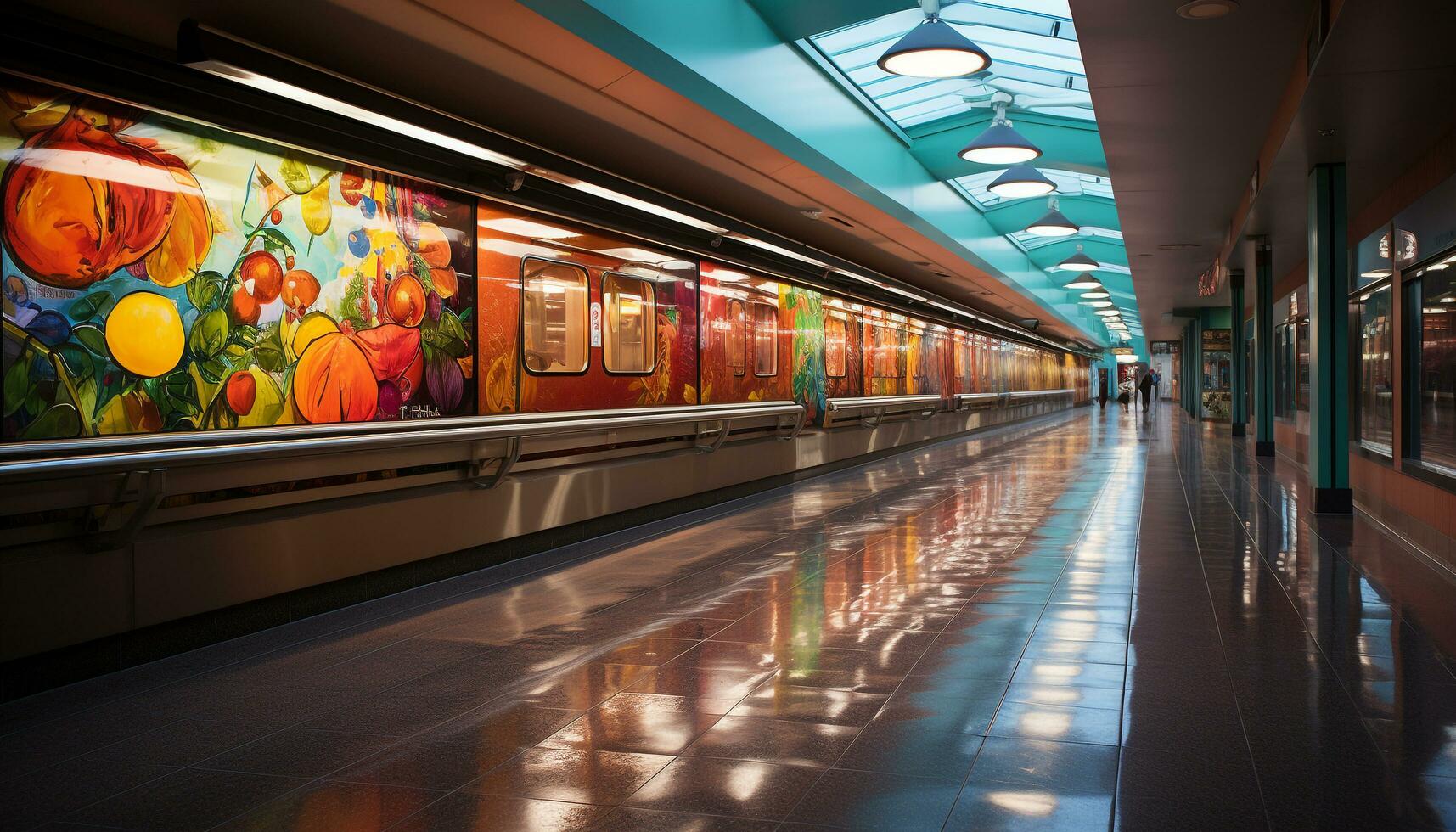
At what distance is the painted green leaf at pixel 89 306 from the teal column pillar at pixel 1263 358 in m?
16.2

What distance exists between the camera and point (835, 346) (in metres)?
17.8

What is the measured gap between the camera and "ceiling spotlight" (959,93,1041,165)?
1214 cm

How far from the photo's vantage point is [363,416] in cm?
655

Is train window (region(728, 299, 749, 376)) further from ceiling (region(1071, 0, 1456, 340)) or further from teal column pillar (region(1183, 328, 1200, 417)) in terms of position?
teal column pillar (region(1183, 328, 1200, 417))

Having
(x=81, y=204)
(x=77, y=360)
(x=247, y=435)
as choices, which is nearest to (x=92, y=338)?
(x=77, y=360)

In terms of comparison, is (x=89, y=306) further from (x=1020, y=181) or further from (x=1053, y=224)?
(x=1053, y=224)

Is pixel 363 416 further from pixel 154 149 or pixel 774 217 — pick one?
pixel 774 217

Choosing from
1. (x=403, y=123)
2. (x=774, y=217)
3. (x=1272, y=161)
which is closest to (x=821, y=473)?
(x=774, y=217)

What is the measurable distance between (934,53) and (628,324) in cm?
358

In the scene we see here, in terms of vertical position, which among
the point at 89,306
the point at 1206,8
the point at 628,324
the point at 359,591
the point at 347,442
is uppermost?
the point at 1206,8

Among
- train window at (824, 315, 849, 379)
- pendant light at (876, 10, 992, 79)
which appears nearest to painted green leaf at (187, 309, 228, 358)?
pendant light at (876, 10, 992, 79)

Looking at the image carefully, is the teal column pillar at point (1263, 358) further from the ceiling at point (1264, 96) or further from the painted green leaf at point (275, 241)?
the painted green leaf at point (275, 241)

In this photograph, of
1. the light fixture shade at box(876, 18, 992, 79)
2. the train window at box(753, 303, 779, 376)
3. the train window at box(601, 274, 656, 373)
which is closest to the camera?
the light fixture shade at box(876, 18, 992, 79)

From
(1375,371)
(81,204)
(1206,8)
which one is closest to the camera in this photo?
(81,204)
